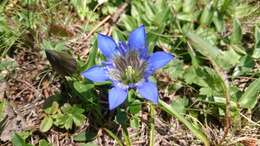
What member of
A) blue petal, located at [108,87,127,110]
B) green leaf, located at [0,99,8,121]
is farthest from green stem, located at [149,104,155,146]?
green leaf, located at [0,99,8,121]

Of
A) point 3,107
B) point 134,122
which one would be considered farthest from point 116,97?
point 3,107

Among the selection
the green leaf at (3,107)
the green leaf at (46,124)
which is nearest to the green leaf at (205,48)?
the green leaf at (46,124)

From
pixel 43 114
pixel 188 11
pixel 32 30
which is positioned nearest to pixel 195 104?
pixel 188 11

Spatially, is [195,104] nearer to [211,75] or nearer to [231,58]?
[211,75]

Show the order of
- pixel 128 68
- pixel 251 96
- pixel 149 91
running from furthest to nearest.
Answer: pixel 251 96 → pixel 128 68 → pixel 149 91

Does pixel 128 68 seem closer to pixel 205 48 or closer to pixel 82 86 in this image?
pixel 82 86

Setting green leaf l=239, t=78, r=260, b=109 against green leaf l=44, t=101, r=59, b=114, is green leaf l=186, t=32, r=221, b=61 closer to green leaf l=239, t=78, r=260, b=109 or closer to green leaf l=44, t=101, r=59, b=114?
green leaf l=239, t=78, r=260, b=109
